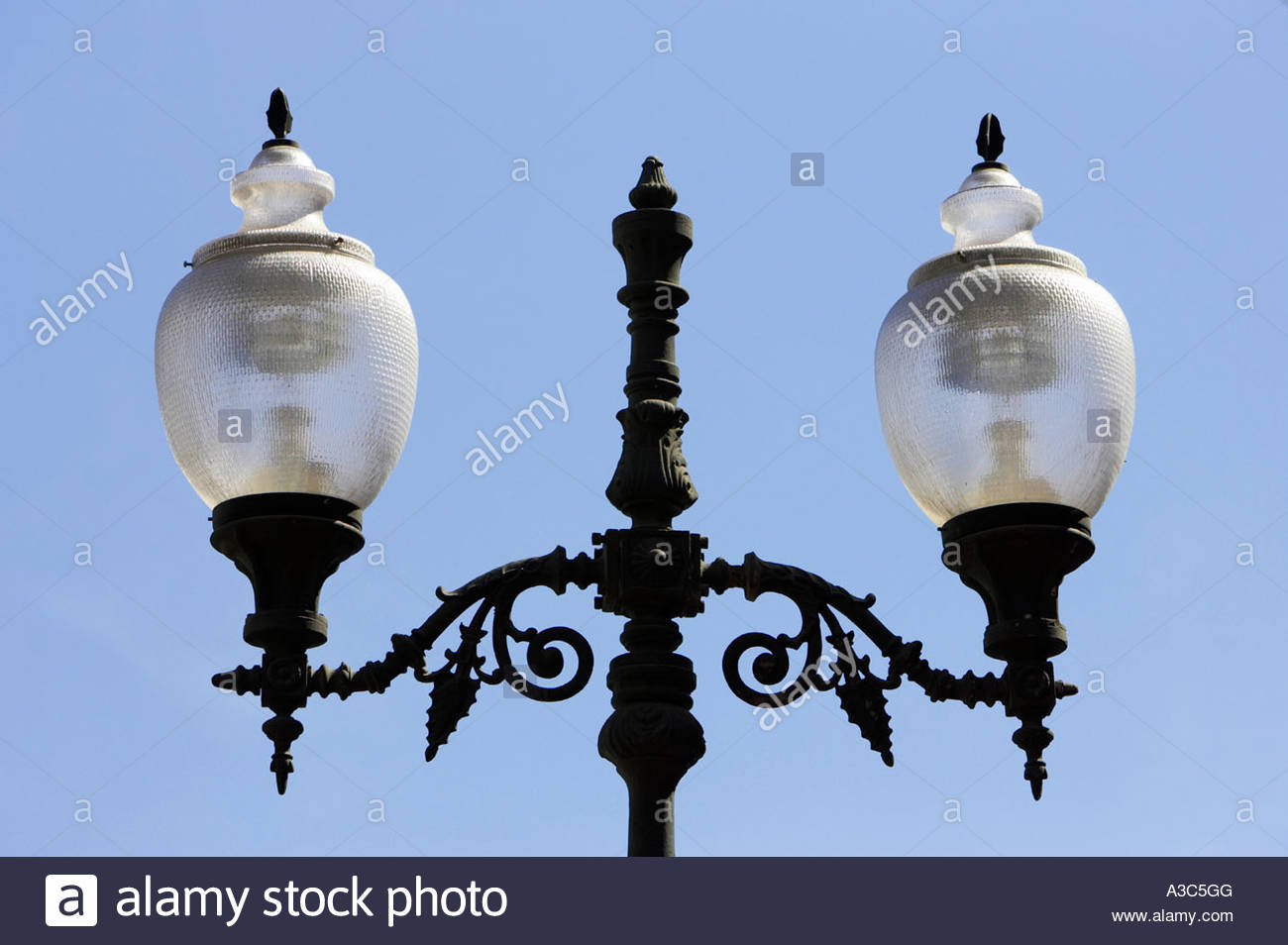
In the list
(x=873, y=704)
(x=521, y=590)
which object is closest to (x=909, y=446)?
(x=873, y=704)

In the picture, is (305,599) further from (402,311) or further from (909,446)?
(909,446)

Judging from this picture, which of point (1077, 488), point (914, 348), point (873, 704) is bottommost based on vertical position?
point (873, 704)

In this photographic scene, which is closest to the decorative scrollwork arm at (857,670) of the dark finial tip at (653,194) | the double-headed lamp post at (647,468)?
the double-headed lamp post at (647,468)

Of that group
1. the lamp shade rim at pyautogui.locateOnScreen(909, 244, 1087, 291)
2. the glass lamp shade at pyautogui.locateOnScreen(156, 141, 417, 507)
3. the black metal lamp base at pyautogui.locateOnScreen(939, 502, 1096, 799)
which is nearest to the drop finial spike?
the lamp shade rim at pyautogui.locateOnScreen(909, 244, 1087, 291)

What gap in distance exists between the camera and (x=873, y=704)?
5.86 m

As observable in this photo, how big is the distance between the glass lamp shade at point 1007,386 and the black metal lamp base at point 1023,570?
6 cm

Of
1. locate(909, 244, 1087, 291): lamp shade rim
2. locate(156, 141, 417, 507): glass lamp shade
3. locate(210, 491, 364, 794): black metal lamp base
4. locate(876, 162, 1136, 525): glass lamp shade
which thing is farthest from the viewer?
locate(909, 244, 1087, 291): lamp shade rim

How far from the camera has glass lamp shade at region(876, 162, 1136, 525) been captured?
604 cm

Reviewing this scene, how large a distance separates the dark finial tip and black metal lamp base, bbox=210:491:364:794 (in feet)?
4.00

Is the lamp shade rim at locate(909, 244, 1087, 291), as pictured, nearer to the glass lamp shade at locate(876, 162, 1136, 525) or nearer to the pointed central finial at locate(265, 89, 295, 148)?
the glass lamp shade at locate(876, 162, 1136, 525)

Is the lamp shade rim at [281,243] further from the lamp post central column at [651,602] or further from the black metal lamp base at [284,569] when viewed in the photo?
the lamp post central column at [651,602]

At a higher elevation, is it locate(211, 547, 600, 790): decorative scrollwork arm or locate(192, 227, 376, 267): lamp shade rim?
locate(192, 227, 376, 267): lamp shade rim

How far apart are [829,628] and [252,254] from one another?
1872 mm

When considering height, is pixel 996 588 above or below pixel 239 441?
below
